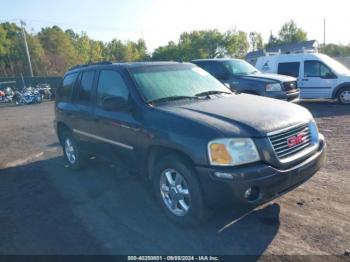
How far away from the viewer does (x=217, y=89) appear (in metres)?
5.16

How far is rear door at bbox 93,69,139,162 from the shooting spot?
4.52m

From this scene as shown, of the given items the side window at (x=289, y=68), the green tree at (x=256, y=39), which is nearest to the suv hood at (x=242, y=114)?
Result: the side window at (x=289, y=68)

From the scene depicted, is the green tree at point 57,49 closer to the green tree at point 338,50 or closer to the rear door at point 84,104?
the green tree at point 338,50

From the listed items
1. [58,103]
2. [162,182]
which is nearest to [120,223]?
[162,182]

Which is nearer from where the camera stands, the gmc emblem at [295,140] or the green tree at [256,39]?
the gmc emblem at [295,140]

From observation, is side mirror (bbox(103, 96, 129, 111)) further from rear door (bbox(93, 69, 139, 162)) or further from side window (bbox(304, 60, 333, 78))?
side window (bbox(304, 60, 333, 78))

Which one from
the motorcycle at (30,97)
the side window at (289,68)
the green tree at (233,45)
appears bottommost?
the motorcycle at (30,97)

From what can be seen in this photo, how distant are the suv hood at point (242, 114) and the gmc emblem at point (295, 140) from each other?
15cm

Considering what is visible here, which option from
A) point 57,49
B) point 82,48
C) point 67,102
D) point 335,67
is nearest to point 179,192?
point 67,102

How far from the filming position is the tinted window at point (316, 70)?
13.0 meters

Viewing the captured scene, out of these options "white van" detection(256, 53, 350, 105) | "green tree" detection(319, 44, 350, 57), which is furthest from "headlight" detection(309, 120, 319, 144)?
"green tree" detection(319, 44, 350, 57)

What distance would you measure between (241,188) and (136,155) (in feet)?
5.33

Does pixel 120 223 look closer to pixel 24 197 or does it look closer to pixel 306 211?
pixel 24 197

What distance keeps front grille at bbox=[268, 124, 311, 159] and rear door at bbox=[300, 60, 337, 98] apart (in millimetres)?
9935
